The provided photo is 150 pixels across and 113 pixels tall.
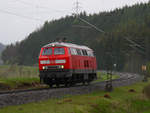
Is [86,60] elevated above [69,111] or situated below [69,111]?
above

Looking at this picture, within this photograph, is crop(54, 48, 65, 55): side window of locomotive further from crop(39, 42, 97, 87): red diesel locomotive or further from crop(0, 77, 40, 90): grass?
crop(0, 77, 40, 90): grass

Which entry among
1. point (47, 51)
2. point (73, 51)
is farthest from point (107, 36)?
point (47, 51)

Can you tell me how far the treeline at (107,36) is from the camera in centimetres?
10306

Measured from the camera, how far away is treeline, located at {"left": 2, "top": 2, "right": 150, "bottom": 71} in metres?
103

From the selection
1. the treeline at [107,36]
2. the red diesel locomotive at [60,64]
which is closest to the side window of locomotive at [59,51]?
the red diesel locomotive at [60,64]

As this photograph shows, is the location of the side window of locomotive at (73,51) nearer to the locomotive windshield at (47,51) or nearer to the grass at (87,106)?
the locomotive windshield at (47,51)

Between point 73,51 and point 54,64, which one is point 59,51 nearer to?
point 54,64

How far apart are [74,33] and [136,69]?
211 feet

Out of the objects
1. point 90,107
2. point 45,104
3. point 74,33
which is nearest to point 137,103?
point 90,107

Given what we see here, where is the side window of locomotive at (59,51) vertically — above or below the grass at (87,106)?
above

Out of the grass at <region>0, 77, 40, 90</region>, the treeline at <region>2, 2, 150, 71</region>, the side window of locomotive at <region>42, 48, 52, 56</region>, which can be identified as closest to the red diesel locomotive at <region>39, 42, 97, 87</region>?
the side window of locomotive at <region>42, 48, 52, 56</region>

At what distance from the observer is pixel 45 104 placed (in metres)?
19.9

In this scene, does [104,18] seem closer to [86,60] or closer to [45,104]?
[86,60]

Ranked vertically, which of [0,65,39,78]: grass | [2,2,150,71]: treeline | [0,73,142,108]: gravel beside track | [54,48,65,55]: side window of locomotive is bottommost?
[0,73,142,108]: gravel beside track
